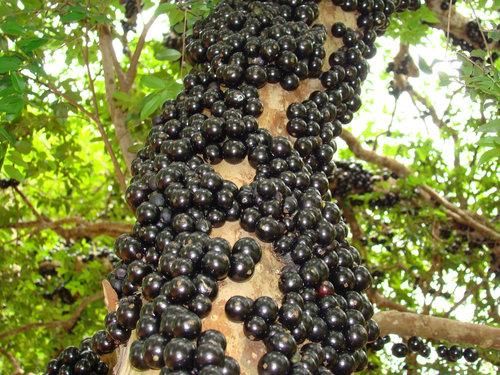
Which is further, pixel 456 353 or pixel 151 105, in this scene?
pixel 456 353

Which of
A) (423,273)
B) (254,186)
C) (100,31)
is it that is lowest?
(254,186)

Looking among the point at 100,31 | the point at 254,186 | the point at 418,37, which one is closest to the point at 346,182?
the point at 418,37

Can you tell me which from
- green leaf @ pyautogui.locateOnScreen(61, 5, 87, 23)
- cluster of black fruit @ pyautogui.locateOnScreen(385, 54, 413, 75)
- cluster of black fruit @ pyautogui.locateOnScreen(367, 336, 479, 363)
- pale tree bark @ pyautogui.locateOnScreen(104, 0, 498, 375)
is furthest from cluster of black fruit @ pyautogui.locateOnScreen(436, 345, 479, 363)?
green leaf @ pyautogui.locateOnScreen(61, 5, 87, 23)

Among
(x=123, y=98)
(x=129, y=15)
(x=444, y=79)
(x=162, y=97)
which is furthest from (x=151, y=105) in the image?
(x=129, y=15)

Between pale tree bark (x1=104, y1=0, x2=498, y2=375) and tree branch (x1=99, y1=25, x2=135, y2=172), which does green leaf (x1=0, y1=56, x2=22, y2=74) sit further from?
tree branch (x1=99, y1=25, x2=135, y2=172)

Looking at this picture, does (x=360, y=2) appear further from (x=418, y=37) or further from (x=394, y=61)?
(x=394, y=61)

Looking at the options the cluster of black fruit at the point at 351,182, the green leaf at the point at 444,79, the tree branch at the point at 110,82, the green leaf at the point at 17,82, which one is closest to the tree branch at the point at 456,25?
the cluster of black fruit at the point at 351,182

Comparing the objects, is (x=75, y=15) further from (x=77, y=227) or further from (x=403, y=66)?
(x=403, y=66)
